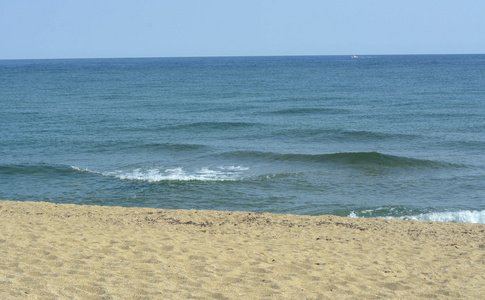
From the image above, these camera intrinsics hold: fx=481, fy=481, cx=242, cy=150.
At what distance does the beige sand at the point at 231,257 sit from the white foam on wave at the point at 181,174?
504cm

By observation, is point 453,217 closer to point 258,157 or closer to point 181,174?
point 258,157

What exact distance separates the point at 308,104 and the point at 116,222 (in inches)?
1100

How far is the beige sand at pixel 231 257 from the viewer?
645 cm

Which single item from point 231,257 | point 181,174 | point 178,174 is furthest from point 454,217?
point 178,174

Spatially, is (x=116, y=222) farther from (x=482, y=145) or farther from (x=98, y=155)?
(x=482, y=145)

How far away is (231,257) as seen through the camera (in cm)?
803

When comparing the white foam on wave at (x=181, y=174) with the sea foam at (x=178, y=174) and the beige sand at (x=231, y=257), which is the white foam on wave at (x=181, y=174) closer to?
the sea foam at (x=178, y=174)

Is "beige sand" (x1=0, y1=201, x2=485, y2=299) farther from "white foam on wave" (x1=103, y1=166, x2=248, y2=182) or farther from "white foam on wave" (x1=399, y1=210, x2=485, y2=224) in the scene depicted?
"white foam on wave" (x1=103, y1=166, x2=248, y2=182)

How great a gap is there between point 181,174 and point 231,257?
9820 mm

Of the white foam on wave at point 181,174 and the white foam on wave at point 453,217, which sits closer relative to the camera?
the white foam on wave at point 453,217

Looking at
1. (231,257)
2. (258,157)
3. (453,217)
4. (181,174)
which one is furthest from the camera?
(258,157)

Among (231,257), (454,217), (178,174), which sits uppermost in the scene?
(231,257)

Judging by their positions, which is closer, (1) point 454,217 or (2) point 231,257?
(2) point 231,257

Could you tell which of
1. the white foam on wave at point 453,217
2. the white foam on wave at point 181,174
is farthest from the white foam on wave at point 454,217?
the white foam on wave at point 181,174
